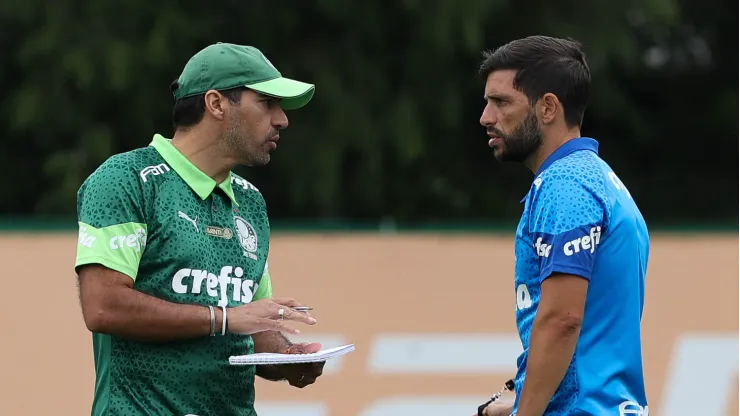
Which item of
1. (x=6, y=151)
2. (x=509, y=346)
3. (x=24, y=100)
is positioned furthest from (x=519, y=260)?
(x=6, y=151)

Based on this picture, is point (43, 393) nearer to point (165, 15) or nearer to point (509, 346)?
point (509, 346)

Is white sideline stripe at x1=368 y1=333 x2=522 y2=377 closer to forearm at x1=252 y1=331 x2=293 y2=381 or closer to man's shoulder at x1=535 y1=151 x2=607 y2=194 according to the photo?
forearm at x1=252 y1=331 x2=293 y2=381

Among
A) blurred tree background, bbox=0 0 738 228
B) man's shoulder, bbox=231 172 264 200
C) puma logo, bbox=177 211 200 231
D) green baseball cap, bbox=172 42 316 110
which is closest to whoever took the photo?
puma logo, bbox=177 211 200 231

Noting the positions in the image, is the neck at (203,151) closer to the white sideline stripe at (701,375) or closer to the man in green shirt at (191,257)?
the man in green shirt at (191,257)

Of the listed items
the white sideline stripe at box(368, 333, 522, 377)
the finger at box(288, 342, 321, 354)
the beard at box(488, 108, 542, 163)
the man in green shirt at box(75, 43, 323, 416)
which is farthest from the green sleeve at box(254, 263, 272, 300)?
the white sideline stripe at box(368, 333, 522, 377)

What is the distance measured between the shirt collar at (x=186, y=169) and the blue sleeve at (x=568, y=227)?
103cm

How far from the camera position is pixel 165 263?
3.23 m

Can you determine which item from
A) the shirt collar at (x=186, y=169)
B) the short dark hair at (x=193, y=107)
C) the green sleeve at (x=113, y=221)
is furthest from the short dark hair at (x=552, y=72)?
the green sleeve at (x=113, y=221)

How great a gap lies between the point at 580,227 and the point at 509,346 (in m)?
3.65

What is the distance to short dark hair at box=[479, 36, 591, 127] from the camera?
3.03 m

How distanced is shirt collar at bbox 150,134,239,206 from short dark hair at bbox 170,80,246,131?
0.08 meters

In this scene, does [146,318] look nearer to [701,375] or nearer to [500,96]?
[500,96]

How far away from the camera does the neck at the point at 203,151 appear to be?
11.2 feet

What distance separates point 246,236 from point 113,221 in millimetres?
506
